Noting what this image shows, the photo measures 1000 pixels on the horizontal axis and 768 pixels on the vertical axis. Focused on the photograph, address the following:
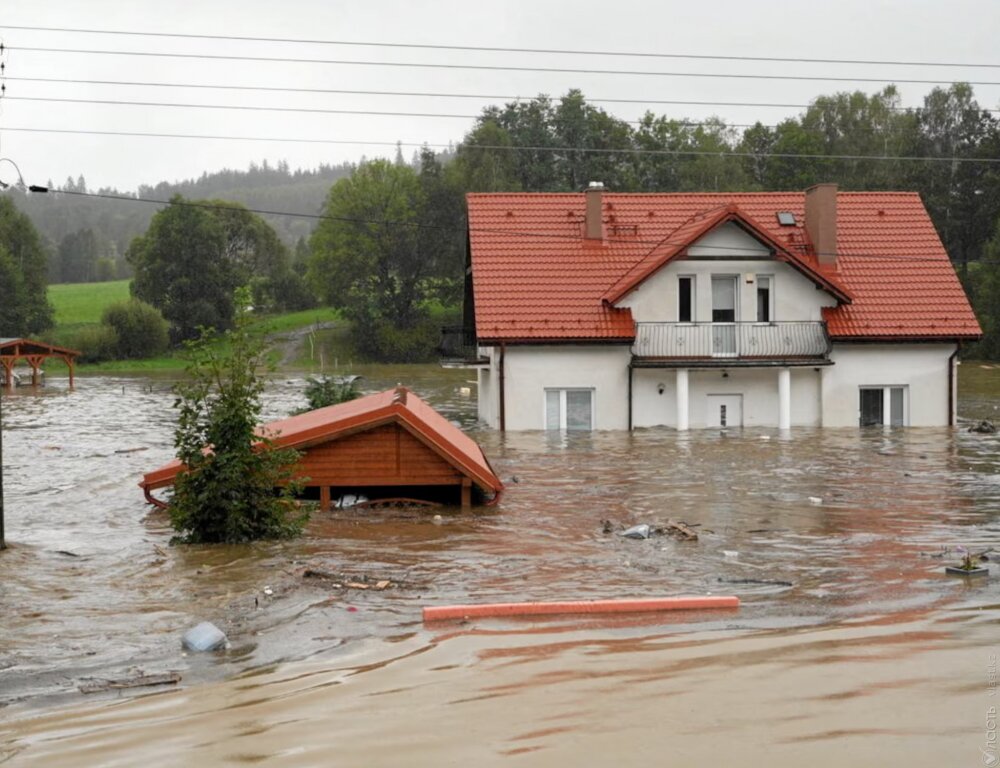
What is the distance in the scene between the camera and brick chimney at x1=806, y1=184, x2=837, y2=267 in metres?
36.9

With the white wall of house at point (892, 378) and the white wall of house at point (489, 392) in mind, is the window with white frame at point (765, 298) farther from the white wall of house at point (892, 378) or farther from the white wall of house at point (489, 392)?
the white wall of house at point (489, 392)

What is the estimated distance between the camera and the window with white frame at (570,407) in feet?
114

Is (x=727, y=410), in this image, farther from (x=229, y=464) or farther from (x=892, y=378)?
(x=229, y=464)

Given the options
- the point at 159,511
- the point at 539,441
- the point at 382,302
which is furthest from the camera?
the point at 382,302

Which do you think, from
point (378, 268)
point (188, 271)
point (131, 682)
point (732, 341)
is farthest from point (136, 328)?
point (131, 682)

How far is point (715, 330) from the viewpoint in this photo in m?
35.1

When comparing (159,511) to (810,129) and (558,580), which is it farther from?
(810,129)

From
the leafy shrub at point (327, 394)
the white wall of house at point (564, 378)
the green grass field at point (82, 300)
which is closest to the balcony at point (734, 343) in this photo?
the white wall of house at point (564, 378)

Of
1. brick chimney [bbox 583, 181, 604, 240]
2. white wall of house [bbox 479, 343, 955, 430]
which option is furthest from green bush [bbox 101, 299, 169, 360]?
white wall of house [bbox 479, 343, 955, 430]

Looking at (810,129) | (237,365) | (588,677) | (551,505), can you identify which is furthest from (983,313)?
(588,677)

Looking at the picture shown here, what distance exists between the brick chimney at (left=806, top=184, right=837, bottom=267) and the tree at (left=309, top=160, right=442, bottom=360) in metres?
49.2

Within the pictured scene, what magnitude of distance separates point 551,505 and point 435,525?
300cm

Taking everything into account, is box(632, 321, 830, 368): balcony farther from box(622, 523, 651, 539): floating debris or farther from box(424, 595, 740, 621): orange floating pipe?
box(424, 595, 740, 621): orange floating pipe

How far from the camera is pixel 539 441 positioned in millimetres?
31922
